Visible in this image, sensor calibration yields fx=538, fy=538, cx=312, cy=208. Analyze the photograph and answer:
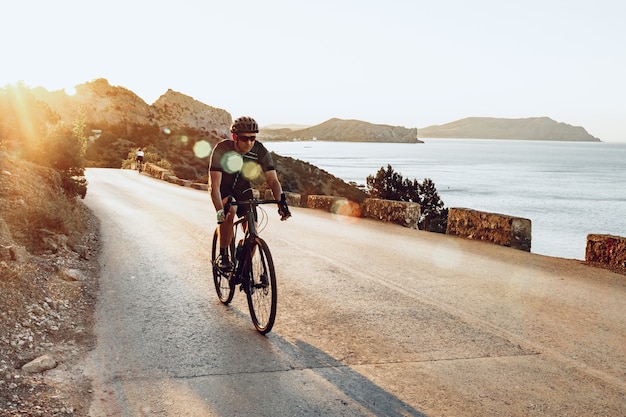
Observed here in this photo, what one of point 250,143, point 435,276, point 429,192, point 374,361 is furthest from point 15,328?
point 429,192

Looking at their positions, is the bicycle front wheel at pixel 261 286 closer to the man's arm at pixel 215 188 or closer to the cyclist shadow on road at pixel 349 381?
the cyclist shadow on road at pixel 349 381

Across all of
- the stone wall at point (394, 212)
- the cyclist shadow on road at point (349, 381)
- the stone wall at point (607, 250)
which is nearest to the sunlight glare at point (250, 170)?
the cyclist shadow on road at point (349, 381)

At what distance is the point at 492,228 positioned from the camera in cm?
1118

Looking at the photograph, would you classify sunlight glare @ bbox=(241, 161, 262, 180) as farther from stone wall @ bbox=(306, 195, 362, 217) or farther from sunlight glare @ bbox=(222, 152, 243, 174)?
stone wall @ bbox=(306, 195, 362, 217)

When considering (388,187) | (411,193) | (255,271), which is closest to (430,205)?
A: (411,193)

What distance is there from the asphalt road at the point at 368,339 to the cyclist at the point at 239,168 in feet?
4.24

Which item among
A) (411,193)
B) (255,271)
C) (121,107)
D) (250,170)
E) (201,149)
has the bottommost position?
(411,193)

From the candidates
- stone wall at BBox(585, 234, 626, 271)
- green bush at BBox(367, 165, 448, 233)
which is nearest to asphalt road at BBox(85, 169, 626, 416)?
stone wall at BBox(585, 234, 626, 271)

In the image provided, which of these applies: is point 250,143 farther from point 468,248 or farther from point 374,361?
point 468,248

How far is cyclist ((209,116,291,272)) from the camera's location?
5320mm

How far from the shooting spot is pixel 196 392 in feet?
13.0

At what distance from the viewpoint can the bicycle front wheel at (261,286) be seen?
5.14m

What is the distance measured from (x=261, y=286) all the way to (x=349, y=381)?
1.52m

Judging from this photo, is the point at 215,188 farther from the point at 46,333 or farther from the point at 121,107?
the point at 121,107
